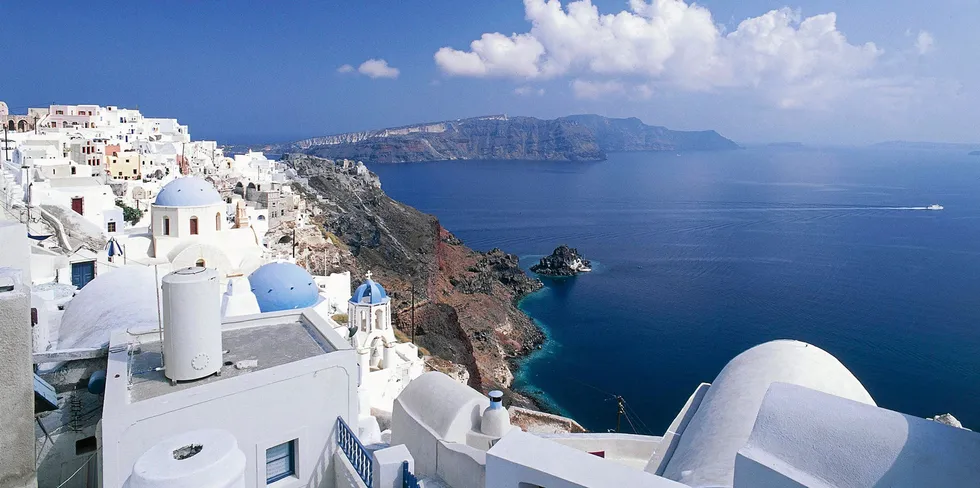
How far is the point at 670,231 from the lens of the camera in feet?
246

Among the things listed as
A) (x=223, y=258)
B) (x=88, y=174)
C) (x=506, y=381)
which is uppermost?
(x=88, y=174)

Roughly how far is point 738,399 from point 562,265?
155 ft

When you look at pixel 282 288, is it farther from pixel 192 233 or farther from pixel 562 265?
pixel 562 265

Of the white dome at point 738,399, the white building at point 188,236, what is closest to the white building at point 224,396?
the white dome at point 738,399

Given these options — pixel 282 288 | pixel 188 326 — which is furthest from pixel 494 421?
pixel 282 288

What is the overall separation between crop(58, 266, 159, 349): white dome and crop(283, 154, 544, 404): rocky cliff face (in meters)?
14.3

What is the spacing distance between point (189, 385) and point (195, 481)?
241 centimetres

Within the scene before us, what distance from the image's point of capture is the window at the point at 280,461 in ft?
20.0

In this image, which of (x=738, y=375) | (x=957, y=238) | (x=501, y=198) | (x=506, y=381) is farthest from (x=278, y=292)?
(x=501, y=198)

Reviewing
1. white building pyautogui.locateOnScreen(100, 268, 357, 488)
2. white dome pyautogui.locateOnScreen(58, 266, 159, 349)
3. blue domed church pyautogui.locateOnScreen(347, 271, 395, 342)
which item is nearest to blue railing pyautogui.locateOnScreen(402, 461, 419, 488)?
white building pyautogui.locateOnScreen(100, 268, 357, 488)

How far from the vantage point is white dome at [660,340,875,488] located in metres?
→ 7.14

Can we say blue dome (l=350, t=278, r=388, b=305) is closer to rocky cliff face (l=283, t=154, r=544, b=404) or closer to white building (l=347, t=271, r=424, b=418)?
white building (l=347, t=271, r=424, b=418)

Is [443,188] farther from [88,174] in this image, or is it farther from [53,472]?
[53,472]

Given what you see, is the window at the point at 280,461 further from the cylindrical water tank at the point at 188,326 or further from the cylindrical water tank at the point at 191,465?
the cylindrical water tank at the point at 191,465
